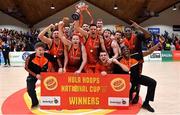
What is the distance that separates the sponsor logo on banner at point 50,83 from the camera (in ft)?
22.7

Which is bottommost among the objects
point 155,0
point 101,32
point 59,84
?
point 59,84

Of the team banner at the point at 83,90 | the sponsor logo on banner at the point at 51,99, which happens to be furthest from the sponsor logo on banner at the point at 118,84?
the sponsor logo on banner at the point at 51,99

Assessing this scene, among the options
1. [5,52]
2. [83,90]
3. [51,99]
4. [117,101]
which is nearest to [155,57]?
[5,52]

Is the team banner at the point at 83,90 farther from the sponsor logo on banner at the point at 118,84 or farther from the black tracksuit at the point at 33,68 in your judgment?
the black tracksuit at the point at 33,68

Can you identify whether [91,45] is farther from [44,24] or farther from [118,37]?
[44,24]

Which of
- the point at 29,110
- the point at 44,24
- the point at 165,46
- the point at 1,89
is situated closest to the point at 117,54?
the point at 29,110

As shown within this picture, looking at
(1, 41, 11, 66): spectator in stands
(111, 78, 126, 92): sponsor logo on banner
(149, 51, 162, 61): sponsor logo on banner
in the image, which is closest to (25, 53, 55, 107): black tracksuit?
(111, 78, 126, 92): sponsor logo on banner

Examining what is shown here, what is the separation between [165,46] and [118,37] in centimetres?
1698

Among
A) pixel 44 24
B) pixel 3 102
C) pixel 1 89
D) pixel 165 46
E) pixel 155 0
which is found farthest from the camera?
pixel 44 24

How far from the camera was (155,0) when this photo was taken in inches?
1038

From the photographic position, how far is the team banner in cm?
695

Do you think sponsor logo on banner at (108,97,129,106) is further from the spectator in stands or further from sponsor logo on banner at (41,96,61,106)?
the spectator in stands

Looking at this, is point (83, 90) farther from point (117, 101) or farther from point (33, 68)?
point (33, 68)

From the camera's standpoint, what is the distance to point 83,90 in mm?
6992
